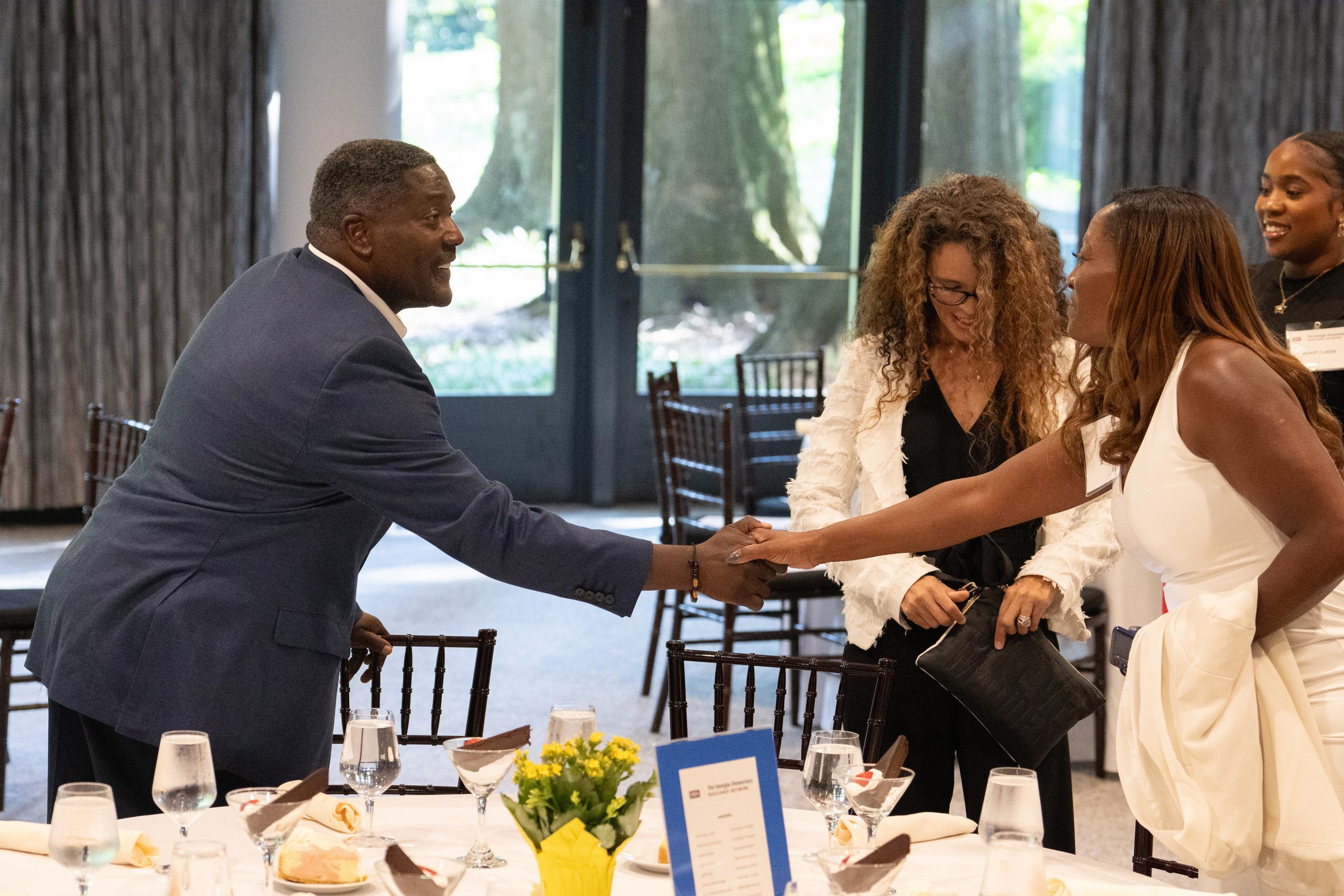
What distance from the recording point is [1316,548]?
5.63 ft

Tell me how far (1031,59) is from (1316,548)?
7102 millimetres

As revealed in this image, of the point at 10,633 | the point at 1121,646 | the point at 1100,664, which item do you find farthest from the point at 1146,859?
the point at 10,633

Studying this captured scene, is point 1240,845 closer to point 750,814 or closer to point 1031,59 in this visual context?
point 750,814

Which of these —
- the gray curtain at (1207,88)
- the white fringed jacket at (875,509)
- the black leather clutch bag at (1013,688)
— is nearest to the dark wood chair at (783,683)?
the black leather clutch bag at (1013,688)

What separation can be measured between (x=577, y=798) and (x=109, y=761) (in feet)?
3.25

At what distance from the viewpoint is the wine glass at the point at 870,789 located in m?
1.66

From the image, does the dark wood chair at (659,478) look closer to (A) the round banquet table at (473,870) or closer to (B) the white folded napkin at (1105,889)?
(A) the round banquet table at (473,870)

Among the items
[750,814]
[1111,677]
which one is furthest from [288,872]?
[1111,677]

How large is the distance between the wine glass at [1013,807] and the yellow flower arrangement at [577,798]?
0.36m

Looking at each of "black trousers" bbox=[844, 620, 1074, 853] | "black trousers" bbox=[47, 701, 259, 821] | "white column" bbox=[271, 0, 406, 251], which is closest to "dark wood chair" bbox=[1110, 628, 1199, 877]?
"black trousers" bbox=[844, 620, 1074, 853]

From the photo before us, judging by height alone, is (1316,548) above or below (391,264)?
below

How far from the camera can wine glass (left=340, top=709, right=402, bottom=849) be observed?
1682 millimetres

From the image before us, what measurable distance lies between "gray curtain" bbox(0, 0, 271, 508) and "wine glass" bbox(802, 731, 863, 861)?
19.5 ft

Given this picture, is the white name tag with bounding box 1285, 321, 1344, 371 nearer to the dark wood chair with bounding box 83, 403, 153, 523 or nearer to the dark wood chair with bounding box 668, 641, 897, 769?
the dark wood chair with bounding box 668, 641, 897, 769
